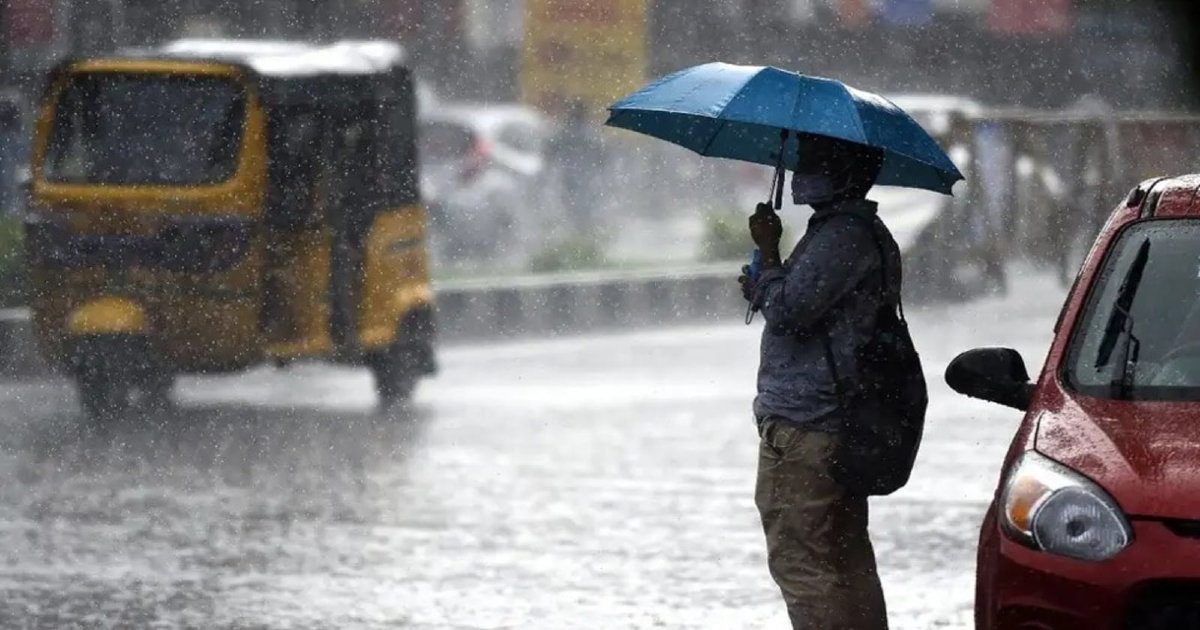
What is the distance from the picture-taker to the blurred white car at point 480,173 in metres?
27.9

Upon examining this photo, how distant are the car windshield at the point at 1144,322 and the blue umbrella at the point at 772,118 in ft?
1.93

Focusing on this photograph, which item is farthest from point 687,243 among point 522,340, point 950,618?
point 950,618

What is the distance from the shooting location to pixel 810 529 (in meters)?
6.34

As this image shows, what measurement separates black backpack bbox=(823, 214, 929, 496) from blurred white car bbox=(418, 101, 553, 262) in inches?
822

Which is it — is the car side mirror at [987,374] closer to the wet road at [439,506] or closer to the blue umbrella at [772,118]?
the blue umbrella at [772,118]

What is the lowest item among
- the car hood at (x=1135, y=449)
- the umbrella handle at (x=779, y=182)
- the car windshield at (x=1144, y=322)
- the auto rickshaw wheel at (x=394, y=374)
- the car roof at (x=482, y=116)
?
the auto rickshaw wheel at (x=394, y=374)

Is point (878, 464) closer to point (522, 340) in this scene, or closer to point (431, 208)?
point (522, 340)

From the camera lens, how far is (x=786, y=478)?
636cm

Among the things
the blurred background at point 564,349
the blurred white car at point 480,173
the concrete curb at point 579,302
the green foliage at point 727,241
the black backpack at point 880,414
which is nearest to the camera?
the black backpack at point 880,414

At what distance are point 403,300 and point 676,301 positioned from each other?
22.1ft

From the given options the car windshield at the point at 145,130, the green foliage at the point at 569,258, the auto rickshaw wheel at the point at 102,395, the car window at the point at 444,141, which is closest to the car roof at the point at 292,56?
the car windshield at the point at 145,130

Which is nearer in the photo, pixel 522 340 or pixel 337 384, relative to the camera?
pixel 337 384

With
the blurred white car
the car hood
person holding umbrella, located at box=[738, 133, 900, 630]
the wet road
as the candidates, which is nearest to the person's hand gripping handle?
person holding umbrella, located at box=[738, 133, 900, 630]

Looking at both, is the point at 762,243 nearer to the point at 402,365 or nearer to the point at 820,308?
the point at 820,308
